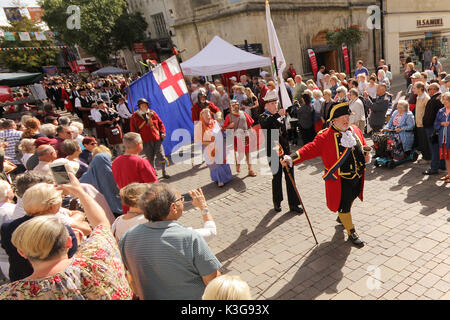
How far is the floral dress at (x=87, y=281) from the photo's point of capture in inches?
70.2

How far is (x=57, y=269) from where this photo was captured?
74.7 inches

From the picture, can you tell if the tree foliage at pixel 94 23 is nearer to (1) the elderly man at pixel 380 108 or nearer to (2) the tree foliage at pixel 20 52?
(2) the tree foliage at pixel 20 52

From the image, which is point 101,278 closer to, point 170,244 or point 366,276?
point 170,244

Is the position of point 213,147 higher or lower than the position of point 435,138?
higher

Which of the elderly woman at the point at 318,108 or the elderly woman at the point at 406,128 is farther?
the elderly woman at the point at 318,108

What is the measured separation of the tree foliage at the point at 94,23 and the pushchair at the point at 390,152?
29.8 meters

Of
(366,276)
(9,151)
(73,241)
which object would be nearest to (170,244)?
(73,241)

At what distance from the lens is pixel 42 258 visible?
186 cm

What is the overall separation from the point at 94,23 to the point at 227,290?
33.2 m

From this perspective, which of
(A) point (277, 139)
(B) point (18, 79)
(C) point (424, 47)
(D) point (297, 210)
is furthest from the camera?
(C) point (424, 47)

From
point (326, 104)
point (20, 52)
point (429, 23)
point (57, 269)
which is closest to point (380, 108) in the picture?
point (326, 104)

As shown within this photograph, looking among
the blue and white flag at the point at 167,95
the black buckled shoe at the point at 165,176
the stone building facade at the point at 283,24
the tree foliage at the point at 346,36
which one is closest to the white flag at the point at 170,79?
the blue and white flag at the point at 167,95

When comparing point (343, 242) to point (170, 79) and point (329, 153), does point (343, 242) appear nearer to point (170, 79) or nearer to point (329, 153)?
point (329, 153)

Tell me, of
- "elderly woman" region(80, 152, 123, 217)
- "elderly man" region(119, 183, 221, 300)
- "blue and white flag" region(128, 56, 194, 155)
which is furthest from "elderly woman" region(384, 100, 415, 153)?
"elderly man" region(119, 183, 221, 300)
